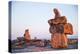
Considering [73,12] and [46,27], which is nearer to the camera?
[46,27]

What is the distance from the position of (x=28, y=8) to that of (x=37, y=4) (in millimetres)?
111

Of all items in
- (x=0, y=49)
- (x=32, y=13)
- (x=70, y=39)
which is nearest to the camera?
(x=0, y=49)

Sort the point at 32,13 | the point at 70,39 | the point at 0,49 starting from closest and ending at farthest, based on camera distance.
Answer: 1. the point at 0,49
2. the point at 32,13
3. the point at 70,39

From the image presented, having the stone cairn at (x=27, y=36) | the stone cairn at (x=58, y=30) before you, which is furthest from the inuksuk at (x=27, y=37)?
the stone cairn at (x=58, y=30)

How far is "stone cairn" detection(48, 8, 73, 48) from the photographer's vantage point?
1.76 meters

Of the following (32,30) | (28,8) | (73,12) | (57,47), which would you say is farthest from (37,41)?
(73,12)

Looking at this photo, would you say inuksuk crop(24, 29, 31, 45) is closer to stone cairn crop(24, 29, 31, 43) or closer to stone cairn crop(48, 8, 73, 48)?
stone cairn crop(24, 29, 31, 43)

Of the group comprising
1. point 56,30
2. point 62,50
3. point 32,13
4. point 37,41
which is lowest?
point 62,50

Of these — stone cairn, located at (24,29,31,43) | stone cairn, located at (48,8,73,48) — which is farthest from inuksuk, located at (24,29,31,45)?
stone cairn, located at (48,8,73,48)

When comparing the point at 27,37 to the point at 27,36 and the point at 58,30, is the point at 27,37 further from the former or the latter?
the point at 58,30

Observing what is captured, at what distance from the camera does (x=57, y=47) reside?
1773 mm

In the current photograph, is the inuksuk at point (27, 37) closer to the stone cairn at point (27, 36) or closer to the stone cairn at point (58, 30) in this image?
the stone cairn at point (27, 36)

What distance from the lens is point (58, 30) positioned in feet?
5.84

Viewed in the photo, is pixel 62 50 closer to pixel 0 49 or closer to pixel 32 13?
pixel 32 13
